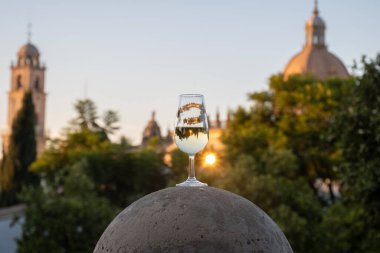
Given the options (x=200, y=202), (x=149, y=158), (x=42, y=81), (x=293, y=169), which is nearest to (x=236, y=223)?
(x=200, y=202)

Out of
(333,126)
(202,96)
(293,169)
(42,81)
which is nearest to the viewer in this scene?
(202,96)

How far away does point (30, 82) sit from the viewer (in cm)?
8075

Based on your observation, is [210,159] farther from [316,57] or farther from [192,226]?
[316,57]

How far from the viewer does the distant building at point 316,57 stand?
67.4 meters

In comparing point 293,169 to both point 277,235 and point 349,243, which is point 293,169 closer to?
point 349,243

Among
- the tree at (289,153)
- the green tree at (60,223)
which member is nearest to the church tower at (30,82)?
the tree at (289,153)

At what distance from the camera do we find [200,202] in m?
4.60

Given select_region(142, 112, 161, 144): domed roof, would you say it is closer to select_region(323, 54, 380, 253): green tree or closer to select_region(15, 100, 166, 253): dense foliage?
select_region(15, 100, 166, 253): dense foliage

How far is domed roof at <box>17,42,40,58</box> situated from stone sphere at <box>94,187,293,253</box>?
79.5 meters

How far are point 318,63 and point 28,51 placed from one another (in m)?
35.6

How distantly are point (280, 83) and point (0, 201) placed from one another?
73.0 feet

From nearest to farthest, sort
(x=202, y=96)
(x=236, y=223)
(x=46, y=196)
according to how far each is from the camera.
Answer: (x=236, y=223)
(x=202, y=96)
(x=46, y=196)

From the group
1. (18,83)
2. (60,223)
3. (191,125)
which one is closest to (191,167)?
(191,125)

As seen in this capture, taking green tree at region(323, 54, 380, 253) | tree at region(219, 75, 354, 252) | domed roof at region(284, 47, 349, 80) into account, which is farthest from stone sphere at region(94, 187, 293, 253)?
Answer: domed roof at region(284, 47, 349, 80)
